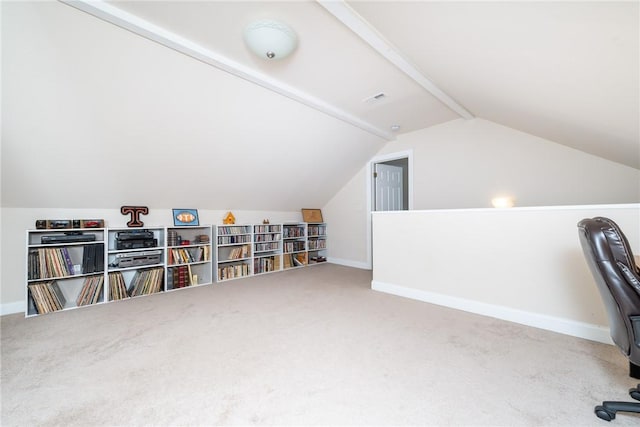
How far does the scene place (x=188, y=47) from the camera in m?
2.09

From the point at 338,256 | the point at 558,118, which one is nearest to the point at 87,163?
the point at 338,256

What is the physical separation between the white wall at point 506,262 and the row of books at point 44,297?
12.4 feet

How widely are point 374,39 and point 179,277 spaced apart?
3713 millimetres

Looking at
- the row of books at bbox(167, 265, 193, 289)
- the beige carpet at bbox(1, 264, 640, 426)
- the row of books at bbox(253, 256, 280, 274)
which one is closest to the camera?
the beige carpet at bbox(1, 264, 640, 426)

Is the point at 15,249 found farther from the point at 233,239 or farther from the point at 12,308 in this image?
the point at 233,239

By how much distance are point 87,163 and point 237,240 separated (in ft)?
7.20

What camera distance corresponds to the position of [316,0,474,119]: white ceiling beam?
1680mm

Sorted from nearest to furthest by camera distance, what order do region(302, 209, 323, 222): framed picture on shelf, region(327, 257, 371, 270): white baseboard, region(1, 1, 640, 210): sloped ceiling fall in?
region(1, 1, 640, 210): sloped ceiling < region(327, 257, 371, 270): white baseboard < region(302, 209, 323, 222): framed picture on shelf

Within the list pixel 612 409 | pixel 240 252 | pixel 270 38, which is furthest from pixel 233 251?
pixel 612 409

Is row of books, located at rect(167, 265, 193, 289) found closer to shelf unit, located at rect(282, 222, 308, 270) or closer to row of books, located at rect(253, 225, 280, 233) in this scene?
row of books, located at rect(253, 225, 280, 233)

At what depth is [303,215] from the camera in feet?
18.0

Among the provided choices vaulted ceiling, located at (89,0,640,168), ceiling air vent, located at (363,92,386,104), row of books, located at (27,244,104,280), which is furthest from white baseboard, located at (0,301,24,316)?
ceiling air vent, located at (363,92,386,104)

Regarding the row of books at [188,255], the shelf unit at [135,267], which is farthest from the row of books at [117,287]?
the row of books at [188,255]

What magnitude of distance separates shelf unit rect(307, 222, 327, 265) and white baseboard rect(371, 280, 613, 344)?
2.43 metres
